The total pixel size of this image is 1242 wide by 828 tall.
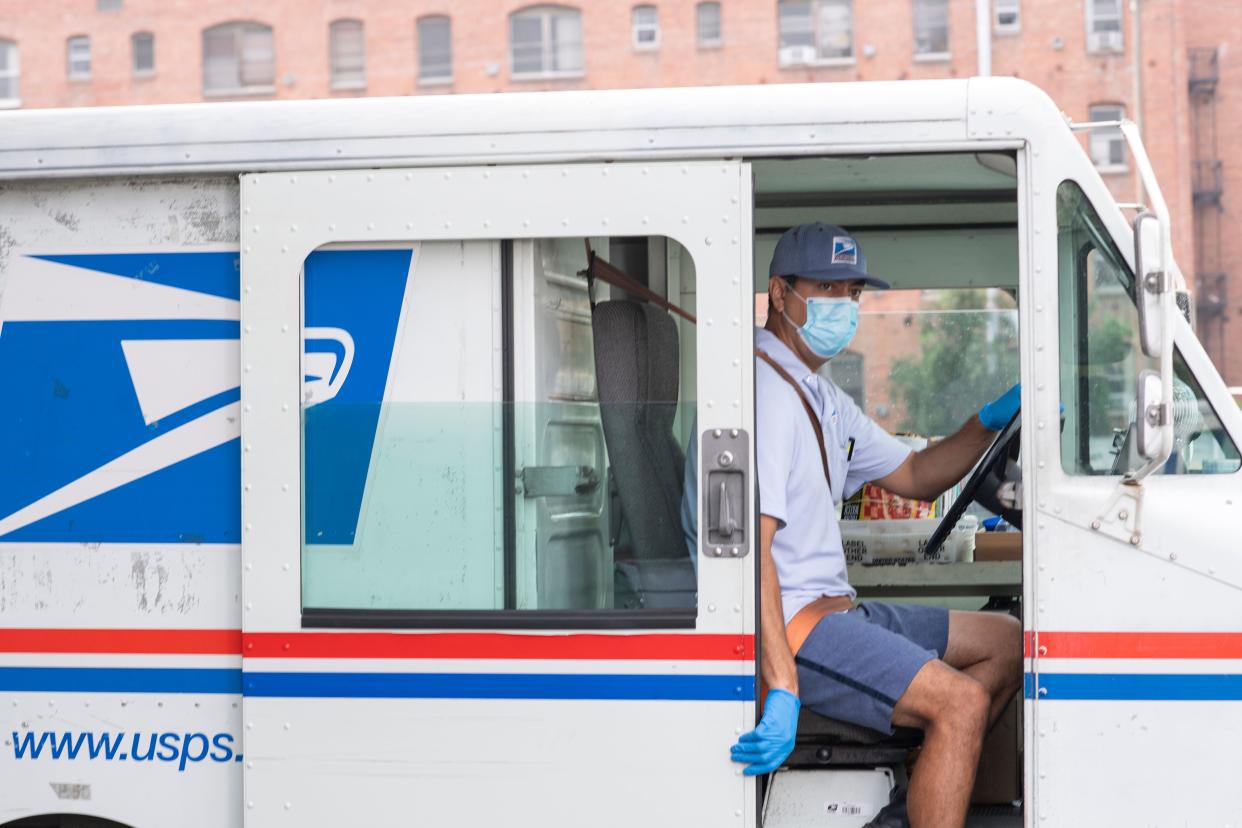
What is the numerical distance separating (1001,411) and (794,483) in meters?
0.69

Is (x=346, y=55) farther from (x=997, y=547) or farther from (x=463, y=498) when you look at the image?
(x=463, y=498)

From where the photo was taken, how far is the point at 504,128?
3.49 m

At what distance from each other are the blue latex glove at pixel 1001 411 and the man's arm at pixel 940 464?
0.12 feet

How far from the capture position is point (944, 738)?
3.58 metres

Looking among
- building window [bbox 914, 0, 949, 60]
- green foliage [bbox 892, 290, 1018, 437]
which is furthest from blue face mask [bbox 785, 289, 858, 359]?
building window [bbox 914, 0, 949, 60]

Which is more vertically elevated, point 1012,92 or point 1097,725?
point 1012,92

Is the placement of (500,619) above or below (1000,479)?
below

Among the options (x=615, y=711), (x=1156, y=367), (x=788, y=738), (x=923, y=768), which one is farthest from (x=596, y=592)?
(x=1156, y=367)

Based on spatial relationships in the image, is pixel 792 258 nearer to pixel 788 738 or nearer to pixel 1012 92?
pixel 1012 92

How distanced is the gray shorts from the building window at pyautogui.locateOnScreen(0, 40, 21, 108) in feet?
119

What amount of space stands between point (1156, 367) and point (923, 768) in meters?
1.08

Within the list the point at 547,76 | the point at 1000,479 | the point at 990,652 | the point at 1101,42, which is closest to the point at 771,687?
the point at 990,652

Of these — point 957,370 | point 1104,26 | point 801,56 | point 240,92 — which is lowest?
point 957,370

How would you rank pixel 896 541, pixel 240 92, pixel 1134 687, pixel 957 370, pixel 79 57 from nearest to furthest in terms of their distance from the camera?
pixel 1134 687 → pixel 896 541 → pixel 957 370 → pixel 240 92 → pixel 79 57
